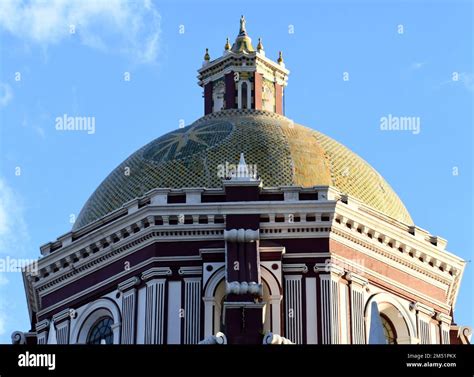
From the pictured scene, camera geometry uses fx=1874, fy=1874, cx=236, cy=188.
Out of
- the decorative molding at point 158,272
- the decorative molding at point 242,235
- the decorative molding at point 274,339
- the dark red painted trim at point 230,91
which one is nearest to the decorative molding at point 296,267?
the decorative molding at point 242,235

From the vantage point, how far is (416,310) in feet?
196

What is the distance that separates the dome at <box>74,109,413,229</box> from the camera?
60469 millimetres

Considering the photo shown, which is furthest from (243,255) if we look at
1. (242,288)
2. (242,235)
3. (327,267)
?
(327,267)

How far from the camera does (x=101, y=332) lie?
2325 inches

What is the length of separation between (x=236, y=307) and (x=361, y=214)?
5.78 metres

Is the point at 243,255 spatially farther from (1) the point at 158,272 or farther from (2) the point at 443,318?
(2) the point at 443,318

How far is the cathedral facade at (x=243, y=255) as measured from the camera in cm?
5681

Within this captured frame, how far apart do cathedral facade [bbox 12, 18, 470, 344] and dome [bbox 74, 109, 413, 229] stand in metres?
0.06

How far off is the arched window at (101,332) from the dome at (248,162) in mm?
4132

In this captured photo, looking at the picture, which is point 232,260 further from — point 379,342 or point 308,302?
point 379,342

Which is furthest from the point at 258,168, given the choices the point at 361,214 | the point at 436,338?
the point at 436,338

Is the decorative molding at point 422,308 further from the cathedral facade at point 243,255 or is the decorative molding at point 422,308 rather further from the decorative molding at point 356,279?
the decorative molding at point 356,279
